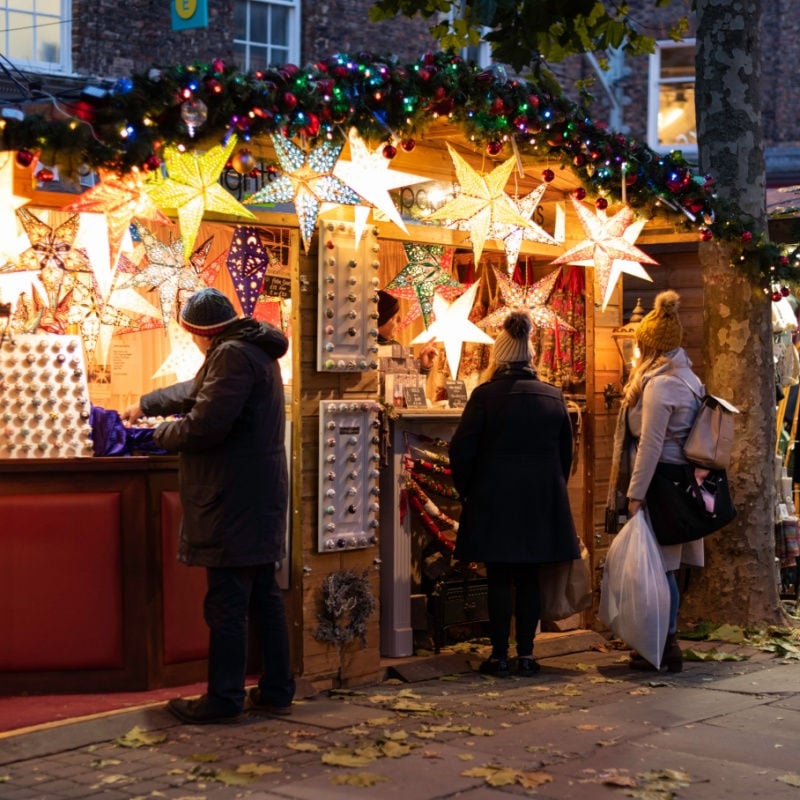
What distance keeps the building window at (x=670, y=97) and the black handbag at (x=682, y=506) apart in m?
14.3

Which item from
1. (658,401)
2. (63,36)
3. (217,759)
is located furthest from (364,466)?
(63,36)

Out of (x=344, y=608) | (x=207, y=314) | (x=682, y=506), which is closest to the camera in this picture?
(x=207, y=314)

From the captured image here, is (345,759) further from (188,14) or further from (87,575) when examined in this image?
(188,14)

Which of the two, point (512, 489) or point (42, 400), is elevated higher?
point (42, 400)

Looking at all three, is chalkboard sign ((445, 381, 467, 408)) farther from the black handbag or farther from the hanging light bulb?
the hanging light bulb

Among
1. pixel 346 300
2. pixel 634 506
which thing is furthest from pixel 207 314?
pixel 634 506

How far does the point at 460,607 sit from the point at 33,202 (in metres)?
3.21

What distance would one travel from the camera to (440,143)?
7734 millimetres

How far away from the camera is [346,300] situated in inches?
281

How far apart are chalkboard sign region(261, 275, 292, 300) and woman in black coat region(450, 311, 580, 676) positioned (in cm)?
114

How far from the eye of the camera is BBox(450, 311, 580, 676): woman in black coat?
24.2 feet

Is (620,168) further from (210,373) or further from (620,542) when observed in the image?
(210,373)

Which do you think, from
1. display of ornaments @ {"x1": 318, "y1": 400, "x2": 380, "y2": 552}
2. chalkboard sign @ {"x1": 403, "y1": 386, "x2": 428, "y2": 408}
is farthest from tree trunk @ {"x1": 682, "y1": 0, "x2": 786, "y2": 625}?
display of ornaments @ {"x1": 318, "y1": 400, "x2": 380, "y2": 552}

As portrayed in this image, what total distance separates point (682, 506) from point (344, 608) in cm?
187
